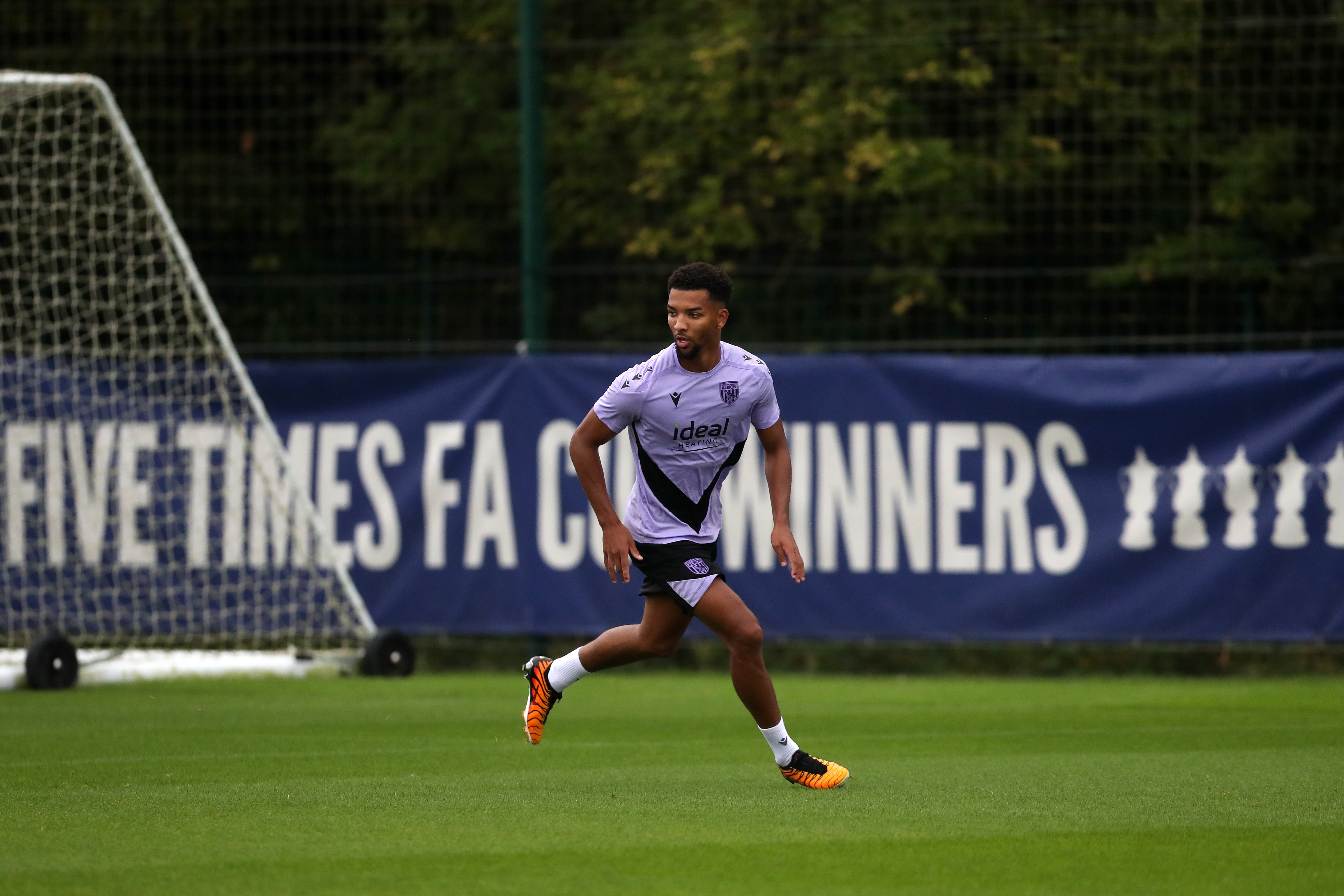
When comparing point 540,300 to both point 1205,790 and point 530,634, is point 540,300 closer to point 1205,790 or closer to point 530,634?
point 530,634

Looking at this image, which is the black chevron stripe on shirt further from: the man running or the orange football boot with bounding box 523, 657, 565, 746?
the orange football boot with bounding box 523, 657, 565, 746

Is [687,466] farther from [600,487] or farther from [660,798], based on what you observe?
[660,798]

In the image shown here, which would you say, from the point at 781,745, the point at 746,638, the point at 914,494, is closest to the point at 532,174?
the point at 914,494

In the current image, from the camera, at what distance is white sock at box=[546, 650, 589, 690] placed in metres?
7.57

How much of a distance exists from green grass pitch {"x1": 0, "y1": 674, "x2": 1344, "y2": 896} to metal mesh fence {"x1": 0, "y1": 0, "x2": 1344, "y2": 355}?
416cm

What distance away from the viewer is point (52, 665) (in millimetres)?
11195

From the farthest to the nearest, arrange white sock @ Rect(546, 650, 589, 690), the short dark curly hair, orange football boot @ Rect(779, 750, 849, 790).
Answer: white sock @ Rect(546, 650, 589, 690)
the short dark curly hair
orange football boot @ Rect(779, 750, 849, 790)

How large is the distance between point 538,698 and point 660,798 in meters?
1.27

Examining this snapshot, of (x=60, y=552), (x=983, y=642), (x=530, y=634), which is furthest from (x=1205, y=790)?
(x=60, y=552)

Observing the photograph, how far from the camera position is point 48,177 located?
13.2 metres

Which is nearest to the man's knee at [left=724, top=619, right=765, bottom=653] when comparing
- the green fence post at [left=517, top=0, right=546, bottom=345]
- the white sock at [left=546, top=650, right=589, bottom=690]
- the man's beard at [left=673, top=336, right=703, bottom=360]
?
the white sock at [left=546, top=650, right=589, bottom=690]

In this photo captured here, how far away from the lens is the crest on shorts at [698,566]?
278 inches

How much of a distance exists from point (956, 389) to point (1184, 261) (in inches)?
111

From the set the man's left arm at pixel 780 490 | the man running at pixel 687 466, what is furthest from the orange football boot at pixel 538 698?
the man's left arm at pixel 780 490
